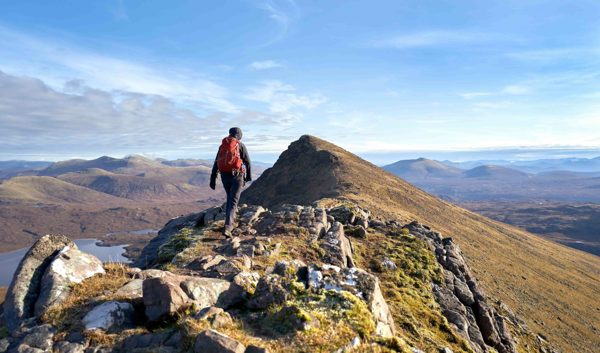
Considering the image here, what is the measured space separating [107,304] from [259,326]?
4.51m

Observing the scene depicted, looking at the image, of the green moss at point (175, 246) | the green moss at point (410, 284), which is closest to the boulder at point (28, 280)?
the green moss at point (175, 246)

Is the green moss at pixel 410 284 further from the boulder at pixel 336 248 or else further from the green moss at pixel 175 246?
the green moss at pixel 175 246

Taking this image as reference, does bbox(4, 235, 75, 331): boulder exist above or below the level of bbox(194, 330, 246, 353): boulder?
above

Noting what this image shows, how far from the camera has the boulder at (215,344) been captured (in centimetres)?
865

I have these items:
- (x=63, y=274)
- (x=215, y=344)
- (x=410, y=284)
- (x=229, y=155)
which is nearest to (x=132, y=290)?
(x=63, y=274)

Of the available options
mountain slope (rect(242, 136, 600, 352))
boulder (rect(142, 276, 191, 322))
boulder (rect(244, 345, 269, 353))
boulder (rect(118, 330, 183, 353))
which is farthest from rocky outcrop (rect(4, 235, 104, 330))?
mountain slope (rect(242, 136, 600, 352))

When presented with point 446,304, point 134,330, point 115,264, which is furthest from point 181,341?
point 446,304

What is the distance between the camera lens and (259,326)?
35.3ft

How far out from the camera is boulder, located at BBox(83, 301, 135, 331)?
10.1 m

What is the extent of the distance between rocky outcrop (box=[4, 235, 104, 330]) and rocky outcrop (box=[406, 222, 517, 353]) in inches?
737

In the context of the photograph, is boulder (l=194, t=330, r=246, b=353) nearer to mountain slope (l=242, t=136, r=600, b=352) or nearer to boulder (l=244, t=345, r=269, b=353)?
boulder (l=244, t=345, r=269, b=353)

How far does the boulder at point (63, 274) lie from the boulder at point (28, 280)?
1.20ft

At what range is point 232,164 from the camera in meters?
19.4

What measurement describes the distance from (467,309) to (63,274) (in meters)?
23.7
